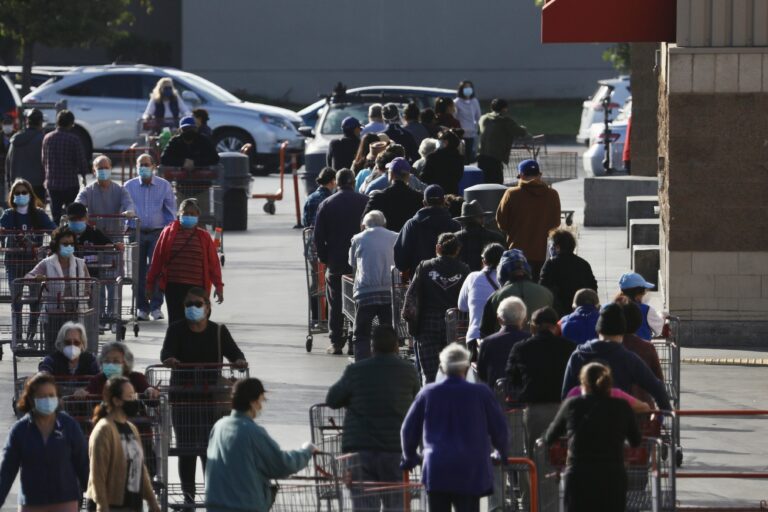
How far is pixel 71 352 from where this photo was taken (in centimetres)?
1162

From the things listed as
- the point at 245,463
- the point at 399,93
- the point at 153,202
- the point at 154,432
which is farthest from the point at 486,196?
the point at 399,93

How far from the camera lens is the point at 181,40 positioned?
197 ft

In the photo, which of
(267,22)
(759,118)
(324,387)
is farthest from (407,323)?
(267,22)

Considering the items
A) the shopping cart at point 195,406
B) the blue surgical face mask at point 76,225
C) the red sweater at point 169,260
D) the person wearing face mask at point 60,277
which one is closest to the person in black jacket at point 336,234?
the red sweater at point 169,260

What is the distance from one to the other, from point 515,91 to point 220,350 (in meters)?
47.9

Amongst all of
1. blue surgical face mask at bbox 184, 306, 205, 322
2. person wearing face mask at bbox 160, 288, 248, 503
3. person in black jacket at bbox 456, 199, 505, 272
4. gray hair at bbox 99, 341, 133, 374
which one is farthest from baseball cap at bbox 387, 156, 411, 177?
gray hair at bbox 99, 341, 133, 374

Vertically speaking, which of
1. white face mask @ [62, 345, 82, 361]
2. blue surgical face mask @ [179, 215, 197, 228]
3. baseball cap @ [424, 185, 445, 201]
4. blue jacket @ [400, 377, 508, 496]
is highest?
baseball cap @ [424, 185, 445, 201]

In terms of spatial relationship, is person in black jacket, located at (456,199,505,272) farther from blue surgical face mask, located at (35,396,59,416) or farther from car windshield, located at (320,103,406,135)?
car windshield, located at (320,103,406,135)

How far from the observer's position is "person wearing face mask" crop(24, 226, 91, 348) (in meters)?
15.1

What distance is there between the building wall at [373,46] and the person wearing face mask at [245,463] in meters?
49.1

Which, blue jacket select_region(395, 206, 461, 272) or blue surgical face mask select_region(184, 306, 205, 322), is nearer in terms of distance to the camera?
blue surgical face mask select_region(184, 306, 205, 322)

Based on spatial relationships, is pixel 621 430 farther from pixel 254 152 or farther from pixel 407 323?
pixel 254 152

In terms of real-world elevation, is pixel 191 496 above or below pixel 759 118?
below

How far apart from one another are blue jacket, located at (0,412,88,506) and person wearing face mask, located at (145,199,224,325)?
19.2 ft
